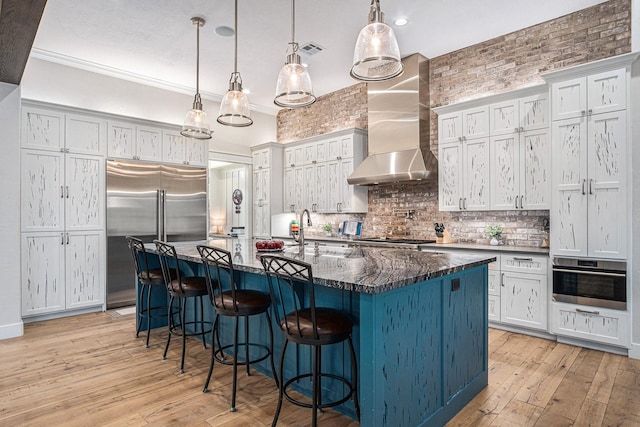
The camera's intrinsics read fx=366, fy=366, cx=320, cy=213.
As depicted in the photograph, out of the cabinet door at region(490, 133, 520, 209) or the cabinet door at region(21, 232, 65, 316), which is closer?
the cabinet door at region(490, 133, 520, 209)

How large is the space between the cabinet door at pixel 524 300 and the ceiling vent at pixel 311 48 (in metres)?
3.54

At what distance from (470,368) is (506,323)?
1774mm

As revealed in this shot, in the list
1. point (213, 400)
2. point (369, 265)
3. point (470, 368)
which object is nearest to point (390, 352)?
point (369, 265)

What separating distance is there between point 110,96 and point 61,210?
1.83m

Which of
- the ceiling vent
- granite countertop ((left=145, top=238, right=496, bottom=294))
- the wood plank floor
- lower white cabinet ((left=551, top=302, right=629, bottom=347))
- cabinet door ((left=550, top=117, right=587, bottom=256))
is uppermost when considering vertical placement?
the ceiling vent

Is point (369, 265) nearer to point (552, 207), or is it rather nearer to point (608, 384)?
point (608, 384)

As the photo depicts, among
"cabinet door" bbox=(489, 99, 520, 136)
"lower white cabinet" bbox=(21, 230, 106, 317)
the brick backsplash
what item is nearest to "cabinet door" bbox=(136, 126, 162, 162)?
"lower white cabinet" bbox=(21, 230, 106, 317)

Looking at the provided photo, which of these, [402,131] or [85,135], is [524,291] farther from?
[85,135]

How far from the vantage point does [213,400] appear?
2551 millimetres

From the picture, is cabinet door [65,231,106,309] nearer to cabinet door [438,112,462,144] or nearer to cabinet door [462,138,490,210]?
cabinet door [438,112,462,144]

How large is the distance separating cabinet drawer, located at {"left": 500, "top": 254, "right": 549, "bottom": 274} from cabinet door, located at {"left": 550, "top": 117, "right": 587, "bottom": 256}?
177mm

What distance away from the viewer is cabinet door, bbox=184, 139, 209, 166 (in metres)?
5.84

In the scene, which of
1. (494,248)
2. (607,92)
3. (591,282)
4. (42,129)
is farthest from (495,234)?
(42,129)

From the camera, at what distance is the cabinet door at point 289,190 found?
6.77 metres
